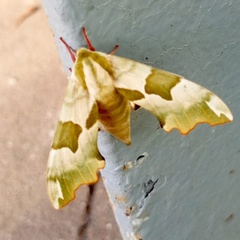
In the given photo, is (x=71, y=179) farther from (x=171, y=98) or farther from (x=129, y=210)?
(x=129, y=210)

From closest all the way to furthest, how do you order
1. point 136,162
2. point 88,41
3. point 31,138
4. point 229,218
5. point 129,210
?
point 88,41
point 136,162
point 129,210
point 229,218
point 31,138

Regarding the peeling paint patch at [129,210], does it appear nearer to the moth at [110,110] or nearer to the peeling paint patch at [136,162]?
the peeling paint patch at [136,162]

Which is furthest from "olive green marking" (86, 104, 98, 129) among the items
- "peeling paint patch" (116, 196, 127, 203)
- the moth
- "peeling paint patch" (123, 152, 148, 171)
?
"peeling paint patch" (116, 196, 127, 203)

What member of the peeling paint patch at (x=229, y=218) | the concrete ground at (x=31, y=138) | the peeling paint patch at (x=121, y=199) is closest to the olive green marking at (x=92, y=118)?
the peeling paint patch at (x=121, y=199)

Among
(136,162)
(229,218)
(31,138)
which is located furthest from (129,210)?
(31,138)

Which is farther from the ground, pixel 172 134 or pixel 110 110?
pixel 110 110

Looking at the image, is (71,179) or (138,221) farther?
(138,221)
